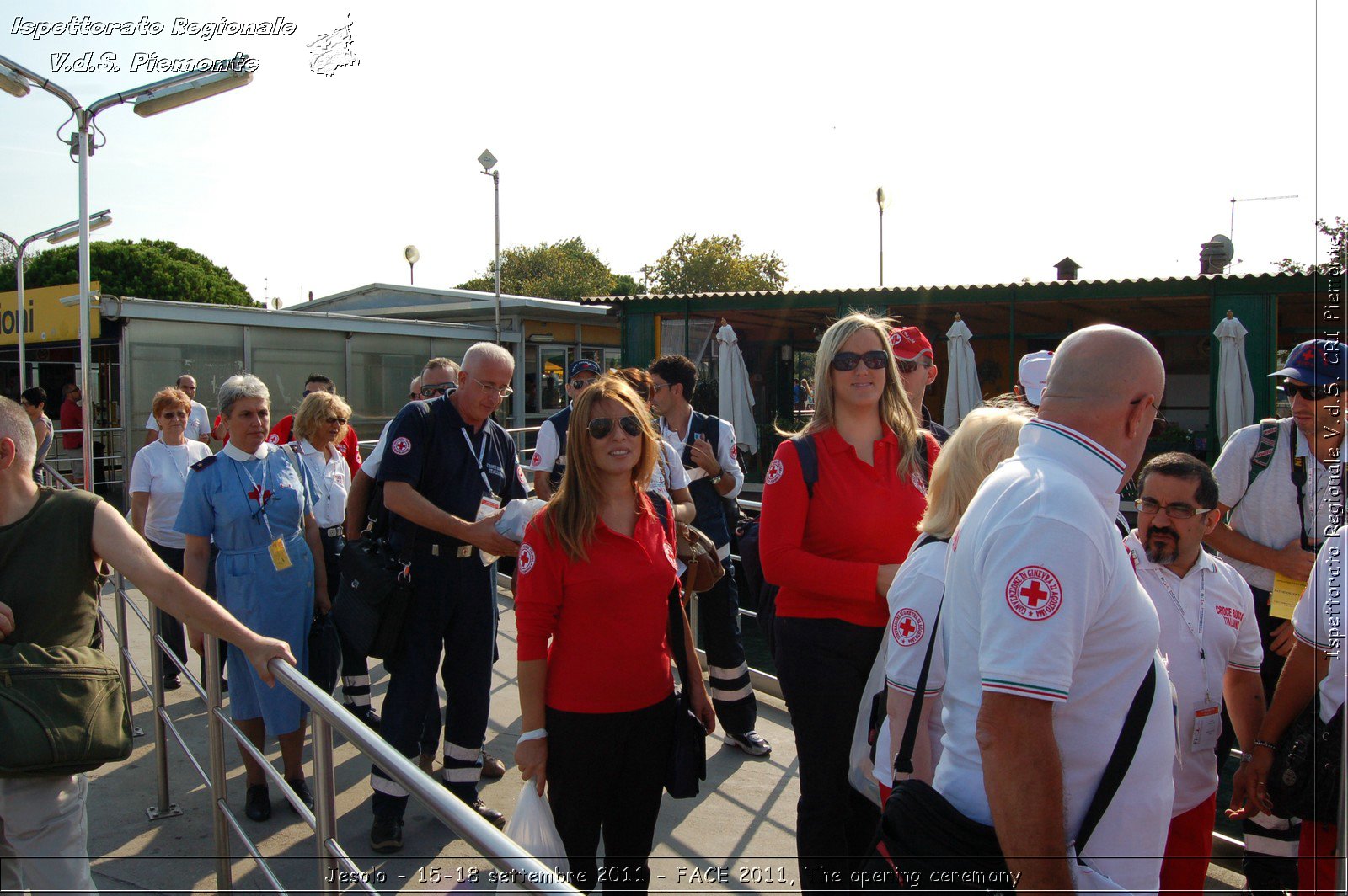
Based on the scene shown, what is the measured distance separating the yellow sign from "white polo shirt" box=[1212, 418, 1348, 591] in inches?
593

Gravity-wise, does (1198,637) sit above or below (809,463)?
below

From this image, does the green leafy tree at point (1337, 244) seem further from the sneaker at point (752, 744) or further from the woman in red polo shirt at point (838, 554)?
the sneaker at point (752, 744)

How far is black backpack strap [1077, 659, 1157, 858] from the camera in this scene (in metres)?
1.45

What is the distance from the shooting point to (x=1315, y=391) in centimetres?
316

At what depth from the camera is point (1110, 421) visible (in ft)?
4.98

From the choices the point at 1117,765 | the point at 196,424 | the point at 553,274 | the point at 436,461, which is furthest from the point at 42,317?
the point at 553,274

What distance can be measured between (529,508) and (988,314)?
13.8m

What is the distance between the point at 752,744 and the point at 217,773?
2499 millimetres

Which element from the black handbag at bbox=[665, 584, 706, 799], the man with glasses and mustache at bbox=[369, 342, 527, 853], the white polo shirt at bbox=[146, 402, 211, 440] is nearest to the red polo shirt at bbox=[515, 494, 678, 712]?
the black handbag at bbox=[665, 584, 706, 799]

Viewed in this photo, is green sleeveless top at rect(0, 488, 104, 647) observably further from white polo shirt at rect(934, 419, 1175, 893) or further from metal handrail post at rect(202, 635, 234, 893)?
white polo shirt at rect(934, 419, 1175, 893)

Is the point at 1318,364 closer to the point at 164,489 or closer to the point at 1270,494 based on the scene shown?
the point at 1270,494

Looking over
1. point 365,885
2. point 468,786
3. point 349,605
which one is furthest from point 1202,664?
point 349,605

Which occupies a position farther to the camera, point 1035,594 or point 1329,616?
point 1329,616

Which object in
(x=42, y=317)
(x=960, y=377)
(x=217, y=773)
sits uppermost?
(x=42, y=317)
